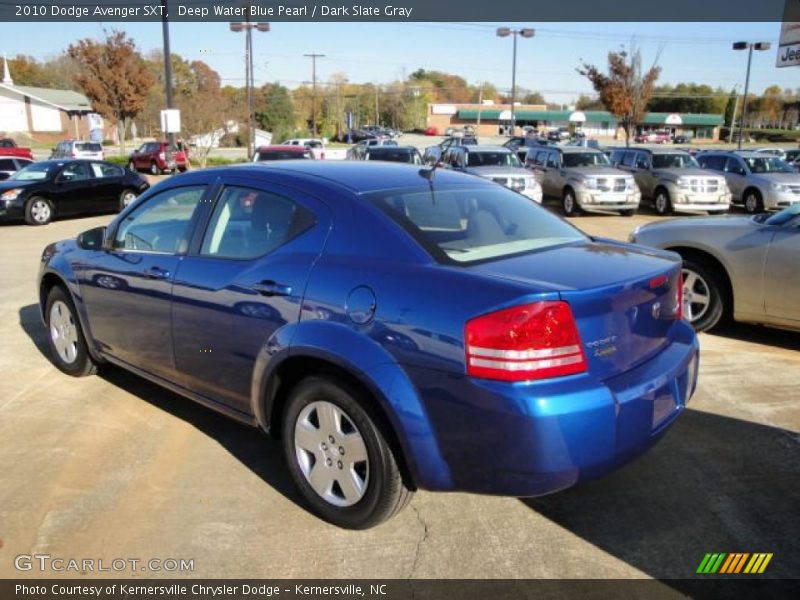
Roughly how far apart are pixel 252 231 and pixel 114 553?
1.70 m

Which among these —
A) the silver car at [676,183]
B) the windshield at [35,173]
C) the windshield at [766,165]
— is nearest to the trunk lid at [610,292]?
the silver car at [676,183]

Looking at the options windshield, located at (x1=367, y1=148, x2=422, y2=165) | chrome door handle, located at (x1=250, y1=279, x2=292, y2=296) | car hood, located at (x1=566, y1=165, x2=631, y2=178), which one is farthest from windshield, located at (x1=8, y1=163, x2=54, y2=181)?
chrome door handle, located at (x1=250, y1=279, x2=292, y2=296)

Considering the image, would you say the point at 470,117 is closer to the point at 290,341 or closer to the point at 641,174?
the point at 641,174

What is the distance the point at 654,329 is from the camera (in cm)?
320

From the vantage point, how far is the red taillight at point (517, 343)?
2.64 metres

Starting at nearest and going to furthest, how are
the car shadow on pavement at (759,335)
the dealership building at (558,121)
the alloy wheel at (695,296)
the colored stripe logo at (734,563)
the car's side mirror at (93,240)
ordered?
the colored stripe logo at (734,563), the car's side mirror at (93,240), the car shadow on pavement at (759,335), the alloy wheel at (695,296), the dealership building at (558,121)

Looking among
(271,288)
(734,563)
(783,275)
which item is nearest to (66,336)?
(271,288)

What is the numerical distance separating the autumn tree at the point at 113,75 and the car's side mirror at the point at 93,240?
136ft

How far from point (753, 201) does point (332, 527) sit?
1806cm

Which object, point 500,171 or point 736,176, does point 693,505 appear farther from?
point 736,176

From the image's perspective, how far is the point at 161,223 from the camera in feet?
14.5

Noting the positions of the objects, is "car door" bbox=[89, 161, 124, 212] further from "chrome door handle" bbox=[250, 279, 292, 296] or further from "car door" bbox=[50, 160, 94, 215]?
"chrome door handle" bbox=[250, 279, 292, 296]

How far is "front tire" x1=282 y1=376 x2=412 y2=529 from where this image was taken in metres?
3.02

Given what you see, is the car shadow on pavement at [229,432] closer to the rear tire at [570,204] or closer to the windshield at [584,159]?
the rear tire at [570,204]
